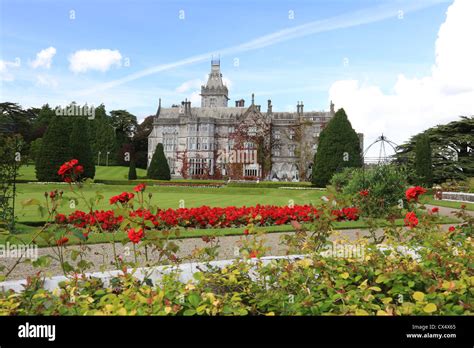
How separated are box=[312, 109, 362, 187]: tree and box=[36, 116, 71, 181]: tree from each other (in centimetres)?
1829

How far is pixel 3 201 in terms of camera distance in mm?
8414

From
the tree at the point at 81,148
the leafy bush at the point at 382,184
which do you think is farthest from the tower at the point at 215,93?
the leafy bush at the point at 382,184

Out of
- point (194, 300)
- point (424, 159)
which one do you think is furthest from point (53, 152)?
point (194, 300)

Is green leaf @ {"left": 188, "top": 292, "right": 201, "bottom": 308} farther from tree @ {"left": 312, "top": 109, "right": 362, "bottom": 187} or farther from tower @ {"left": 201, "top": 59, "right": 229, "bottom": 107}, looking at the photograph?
tower @ {"left": 201, "top": 59, "right": 229, "bottom": 107}

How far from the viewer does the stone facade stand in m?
49.8

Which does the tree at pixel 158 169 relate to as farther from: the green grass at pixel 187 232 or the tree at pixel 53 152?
the green grass at pixel 187 232

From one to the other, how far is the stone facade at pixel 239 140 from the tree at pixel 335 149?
17614mm

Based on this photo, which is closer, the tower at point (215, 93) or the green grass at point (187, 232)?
the green grass at point (187, 232)

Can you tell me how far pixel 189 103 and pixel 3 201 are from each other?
4901 centimetres

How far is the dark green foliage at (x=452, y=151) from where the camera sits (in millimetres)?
32281

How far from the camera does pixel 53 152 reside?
94.3ft

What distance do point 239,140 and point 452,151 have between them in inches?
1005
